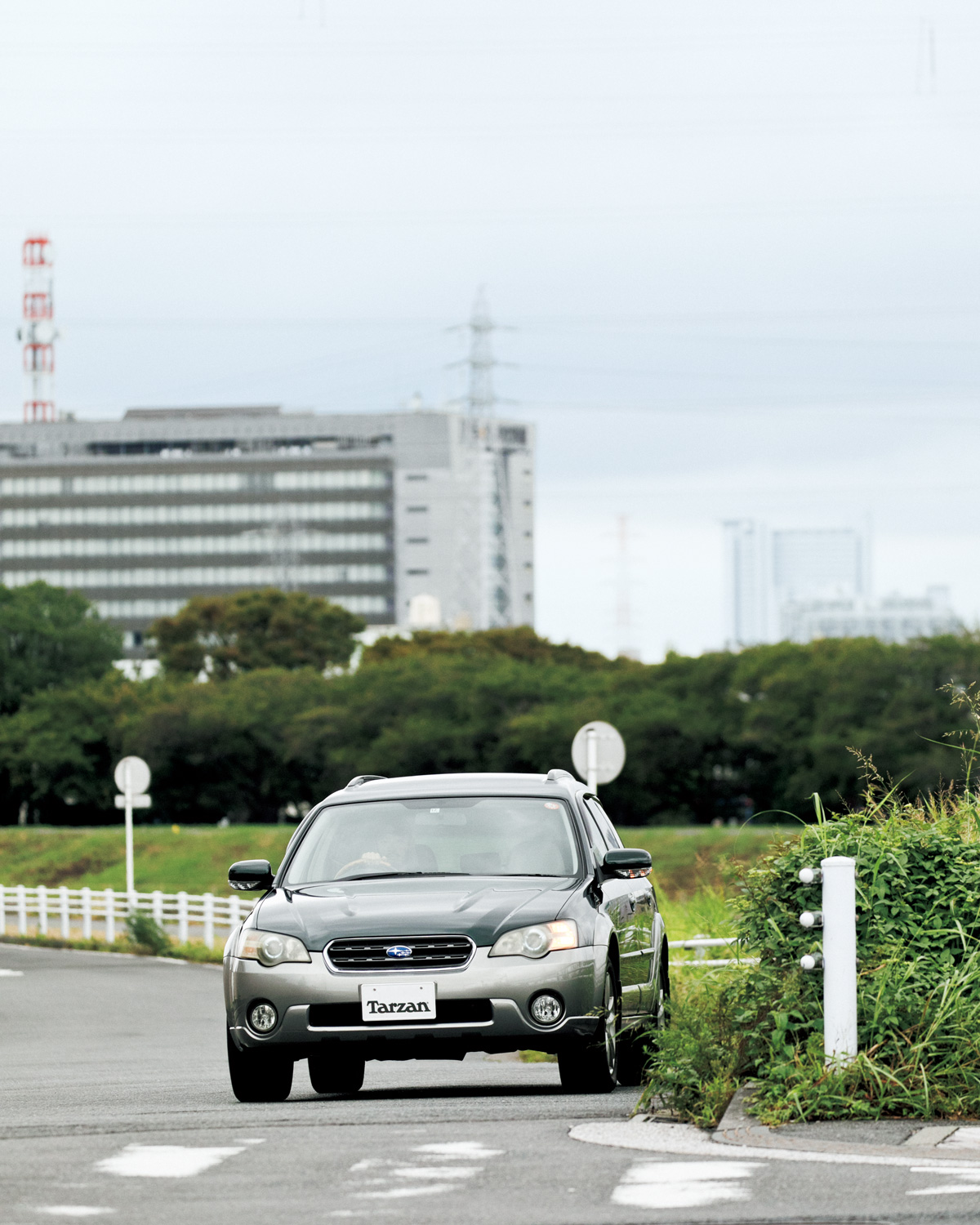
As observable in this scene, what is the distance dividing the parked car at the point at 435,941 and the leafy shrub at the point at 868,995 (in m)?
0.68

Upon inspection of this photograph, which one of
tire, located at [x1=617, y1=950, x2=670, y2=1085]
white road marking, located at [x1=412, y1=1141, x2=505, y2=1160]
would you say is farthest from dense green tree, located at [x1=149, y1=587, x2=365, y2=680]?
white road marking, located at [x1=412, y1=1141, x2=505, y2=1160]

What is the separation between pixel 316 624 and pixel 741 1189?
4507 inches

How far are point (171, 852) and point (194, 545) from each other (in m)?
113

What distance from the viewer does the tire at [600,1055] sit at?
10.0 metres

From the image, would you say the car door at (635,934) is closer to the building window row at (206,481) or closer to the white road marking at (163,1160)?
the white road marking at (163,1160)

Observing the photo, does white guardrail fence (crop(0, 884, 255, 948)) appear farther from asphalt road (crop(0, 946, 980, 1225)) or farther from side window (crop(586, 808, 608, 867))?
asphalt road (crop(0, 946, 980, 1225))

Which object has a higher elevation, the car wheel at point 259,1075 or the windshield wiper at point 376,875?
the windshield wiper at point 376,875

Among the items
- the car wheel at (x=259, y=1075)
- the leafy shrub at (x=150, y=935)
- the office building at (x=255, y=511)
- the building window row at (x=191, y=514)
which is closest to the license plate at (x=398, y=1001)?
the car wheel at (x=259, y=1075)

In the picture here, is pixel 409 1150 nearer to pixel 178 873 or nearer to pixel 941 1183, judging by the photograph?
pixel 941 1183

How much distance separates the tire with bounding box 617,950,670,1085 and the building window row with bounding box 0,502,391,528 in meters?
178

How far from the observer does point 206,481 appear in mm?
188875

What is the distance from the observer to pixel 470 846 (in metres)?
10.8

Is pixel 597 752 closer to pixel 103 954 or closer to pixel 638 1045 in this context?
pixel 638 1045

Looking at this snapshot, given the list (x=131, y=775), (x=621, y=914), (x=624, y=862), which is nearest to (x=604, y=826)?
(x=621, y=914)
